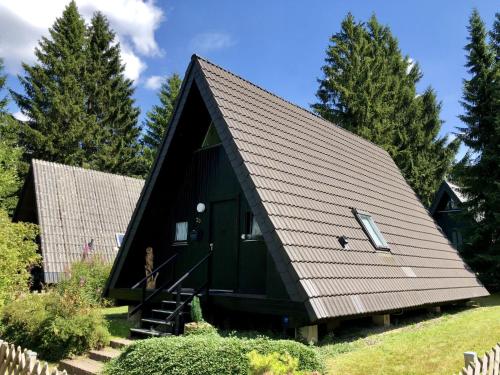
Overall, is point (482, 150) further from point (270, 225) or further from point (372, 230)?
point (270, 225)

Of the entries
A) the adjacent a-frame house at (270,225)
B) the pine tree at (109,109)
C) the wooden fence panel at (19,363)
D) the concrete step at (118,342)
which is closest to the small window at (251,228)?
the adjacent a-frame house at (270,225)

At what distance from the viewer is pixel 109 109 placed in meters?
38.4

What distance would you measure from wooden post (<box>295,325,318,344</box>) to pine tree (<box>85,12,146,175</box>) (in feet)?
101

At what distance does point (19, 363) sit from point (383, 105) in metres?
32.4

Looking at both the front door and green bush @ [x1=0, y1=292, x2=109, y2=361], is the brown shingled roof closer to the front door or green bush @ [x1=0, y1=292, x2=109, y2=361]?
the front door

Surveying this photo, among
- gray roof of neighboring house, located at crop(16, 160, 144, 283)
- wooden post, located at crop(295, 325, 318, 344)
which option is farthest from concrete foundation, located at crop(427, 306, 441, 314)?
gray roof of neighboring house, located at crop(16, 160, 144, 283)

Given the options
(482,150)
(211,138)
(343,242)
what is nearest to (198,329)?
(343,242)

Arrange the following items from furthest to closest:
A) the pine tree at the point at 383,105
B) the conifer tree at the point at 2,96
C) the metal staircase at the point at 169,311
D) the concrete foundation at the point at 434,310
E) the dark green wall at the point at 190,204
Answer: the pine tree at the point at 383,105 < the conifer tree at the point at 2,96 < the concrete foundation at the point at 434,310 < the dark green wall at the point at 190,204 < the metal staircase at the point at 169,311

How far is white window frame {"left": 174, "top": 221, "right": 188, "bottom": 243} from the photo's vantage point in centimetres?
1209

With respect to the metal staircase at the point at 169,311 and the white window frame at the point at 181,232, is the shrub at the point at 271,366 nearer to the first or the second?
the metal staircase at the point at 169,311

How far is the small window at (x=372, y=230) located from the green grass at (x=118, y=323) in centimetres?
601

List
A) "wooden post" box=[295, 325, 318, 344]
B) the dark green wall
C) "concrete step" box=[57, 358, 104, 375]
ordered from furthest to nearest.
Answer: the dark green wall
"wooden post" box=[295, 325, 318, 344]
"concrete step" box=[57, 358, 104, 375]

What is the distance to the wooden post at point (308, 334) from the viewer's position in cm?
799

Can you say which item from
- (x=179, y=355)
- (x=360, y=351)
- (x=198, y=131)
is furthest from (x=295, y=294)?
(x=198, y=131)
